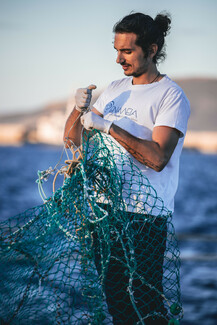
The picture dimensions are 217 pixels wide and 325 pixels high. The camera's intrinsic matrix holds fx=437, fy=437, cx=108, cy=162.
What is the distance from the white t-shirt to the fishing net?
79 millimetres

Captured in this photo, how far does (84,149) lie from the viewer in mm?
2580

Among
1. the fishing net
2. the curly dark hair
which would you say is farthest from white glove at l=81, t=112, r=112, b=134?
the curly dark hair

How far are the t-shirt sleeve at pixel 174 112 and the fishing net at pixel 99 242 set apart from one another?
31 cm

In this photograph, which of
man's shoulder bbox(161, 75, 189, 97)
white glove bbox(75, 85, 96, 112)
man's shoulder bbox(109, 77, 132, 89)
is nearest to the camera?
man's shoulder bbox(161, 75, 189, 97)

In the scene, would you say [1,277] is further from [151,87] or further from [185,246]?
[185,246]

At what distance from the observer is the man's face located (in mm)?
2541

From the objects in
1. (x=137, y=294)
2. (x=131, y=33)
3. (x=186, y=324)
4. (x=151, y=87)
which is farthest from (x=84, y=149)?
(x=186, y=324)

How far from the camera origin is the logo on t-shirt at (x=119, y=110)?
8.52ft

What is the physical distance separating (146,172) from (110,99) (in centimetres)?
56

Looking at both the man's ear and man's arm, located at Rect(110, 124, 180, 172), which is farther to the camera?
the man's ear

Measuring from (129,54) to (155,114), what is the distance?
0.38 metres

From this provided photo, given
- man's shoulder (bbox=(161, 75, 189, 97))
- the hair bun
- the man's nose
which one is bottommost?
man's shoulder (bbox=(161, 75, 189, 97))

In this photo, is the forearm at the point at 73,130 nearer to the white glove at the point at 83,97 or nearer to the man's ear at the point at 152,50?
the white glove at the point at 83,97

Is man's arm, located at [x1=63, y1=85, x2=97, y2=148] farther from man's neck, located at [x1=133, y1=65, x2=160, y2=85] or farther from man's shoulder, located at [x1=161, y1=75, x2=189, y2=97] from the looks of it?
man's shoulder, located at [x1=161, y1=75, x2=189, y2=97]
